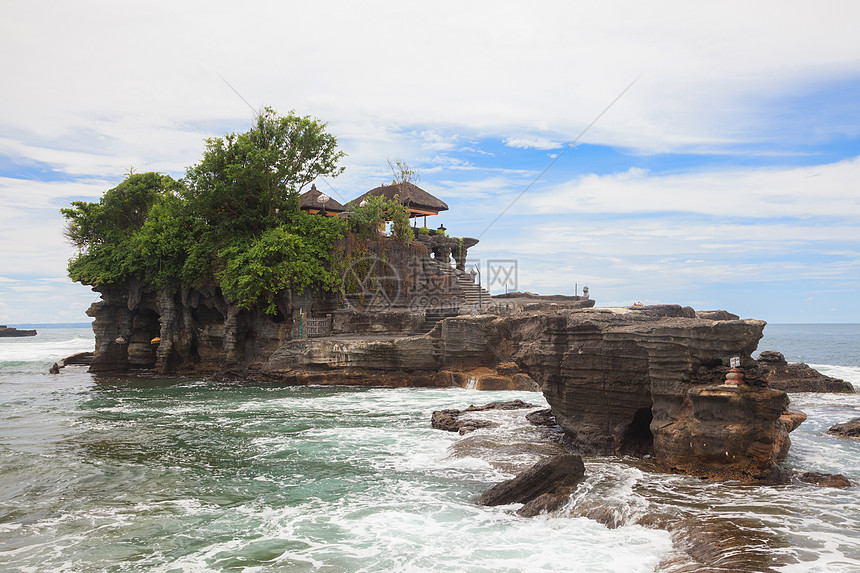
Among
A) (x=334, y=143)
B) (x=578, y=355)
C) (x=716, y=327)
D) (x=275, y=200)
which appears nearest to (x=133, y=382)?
(x=275, y=200)

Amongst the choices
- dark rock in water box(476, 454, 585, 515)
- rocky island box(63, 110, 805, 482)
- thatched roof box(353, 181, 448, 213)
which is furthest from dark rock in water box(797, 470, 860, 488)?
thatched roof box(353, 181, 448, 213)

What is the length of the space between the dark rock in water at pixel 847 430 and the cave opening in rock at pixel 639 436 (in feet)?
16.2

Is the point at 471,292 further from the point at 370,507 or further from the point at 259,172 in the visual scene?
the point at 370,507

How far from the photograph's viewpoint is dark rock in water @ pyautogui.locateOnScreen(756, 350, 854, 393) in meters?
21.5

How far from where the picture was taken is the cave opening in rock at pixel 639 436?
443 inches

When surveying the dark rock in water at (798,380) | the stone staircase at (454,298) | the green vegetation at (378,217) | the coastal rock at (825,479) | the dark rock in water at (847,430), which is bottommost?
the coastal rock at (825,479)

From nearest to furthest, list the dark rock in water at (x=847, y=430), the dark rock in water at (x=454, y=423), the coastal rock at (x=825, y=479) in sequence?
1. the coastal rock at (x=825, y=479)
2. the dark rock in water at (x=847, y=430)
3. the dark rock in water at (x=454, y=423)

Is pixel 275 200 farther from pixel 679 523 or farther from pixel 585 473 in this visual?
pixel 679 523

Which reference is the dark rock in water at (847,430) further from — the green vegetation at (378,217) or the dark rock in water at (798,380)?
the green vegetation at (378,217)

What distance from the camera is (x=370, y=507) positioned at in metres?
8.68

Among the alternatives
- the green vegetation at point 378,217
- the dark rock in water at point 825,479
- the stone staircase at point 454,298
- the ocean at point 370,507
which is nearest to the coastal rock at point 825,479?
the dark rock in water at point 825,479

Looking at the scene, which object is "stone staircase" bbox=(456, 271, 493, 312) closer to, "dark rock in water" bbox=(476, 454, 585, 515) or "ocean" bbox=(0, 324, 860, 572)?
"ocean" bbox=(0, 324, 860, 572)

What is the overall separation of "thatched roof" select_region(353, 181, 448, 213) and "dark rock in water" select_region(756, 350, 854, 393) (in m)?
18.2

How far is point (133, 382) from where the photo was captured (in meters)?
26.0
